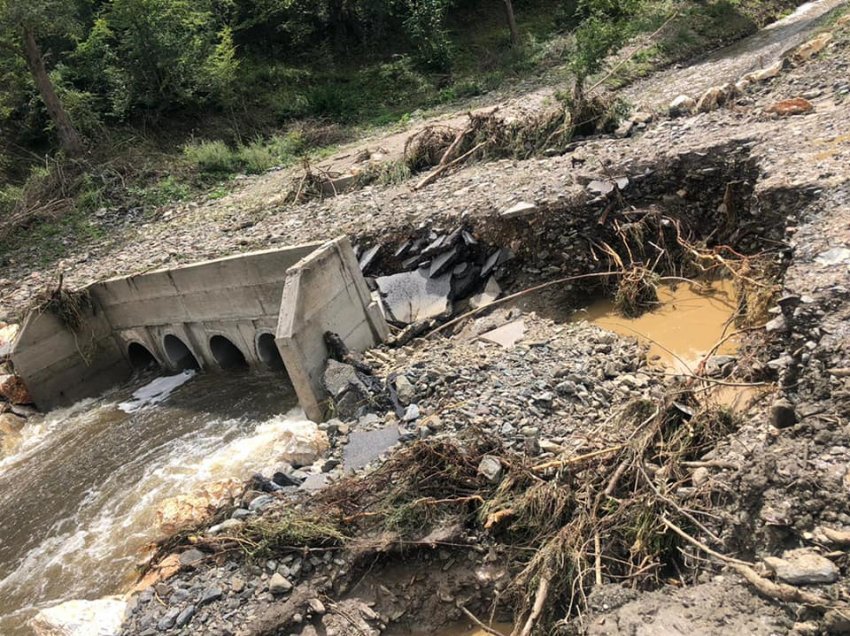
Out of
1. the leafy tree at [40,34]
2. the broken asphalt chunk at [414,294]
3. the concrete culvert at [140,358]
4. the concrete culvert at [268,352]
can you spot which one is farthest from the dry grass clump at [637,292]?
the leafy tree at [40,34]

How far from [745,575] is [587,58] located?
1209cm

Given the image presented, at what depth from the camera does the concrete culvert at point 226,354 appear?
420 inches

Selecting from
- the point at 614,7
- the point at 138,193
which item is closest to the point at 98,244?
the point at 138,193

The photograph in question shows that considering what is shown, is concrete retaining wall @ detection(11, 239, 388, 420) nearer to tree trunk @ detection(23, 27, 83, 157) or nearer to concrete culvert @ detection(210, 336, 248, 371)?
concrete culvert @ detection(210, 336, 248, 371)

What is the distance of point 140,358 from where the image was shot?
1209 cm

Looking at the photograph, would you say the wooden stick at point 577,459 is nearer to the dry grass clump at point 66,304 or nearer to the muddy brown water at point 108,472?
the muddy brown water at point 108,472

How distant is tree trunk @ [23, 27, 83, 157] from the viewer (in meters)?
15.7

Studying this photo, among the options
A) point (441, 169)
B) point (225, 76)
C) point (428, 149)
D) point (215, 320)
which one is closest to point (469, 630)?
point (215, 320)

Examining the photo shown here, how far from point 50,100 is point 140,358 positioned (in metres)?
9.03

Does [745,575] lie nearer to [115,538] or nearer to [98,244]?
[115,538]

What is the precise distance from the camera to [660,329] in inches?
298

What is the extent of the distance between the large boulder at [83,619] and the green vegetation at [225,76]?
9305 mm

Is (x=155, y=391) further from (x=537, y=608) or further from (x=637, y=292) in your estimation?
(x=537, y=608)

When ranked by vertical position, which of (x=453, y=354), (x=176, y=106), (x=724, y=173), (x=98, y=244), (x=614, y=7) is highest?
(x=176, y=106)
